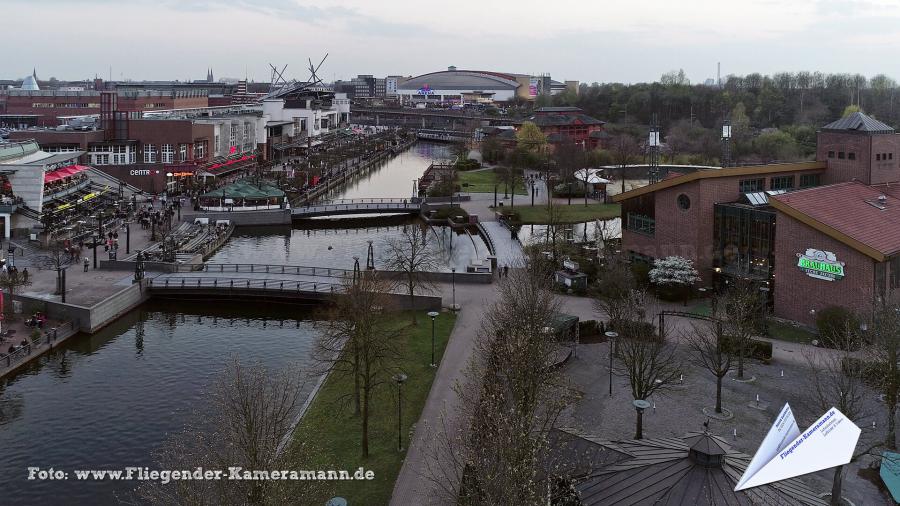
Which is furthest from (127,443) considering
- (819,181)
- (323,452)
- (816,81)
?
(816,81)

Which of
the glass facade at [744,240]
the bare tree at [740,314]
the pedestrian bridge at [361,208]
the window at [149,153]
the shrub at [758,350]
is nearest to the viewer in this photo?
the bare tree at [740,314]

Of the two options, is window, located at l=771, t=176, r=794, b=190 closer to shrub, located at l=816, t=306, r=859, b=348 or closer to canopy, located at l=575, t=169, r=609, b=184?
shrub, located at l=816, t=306, r=859, b=348

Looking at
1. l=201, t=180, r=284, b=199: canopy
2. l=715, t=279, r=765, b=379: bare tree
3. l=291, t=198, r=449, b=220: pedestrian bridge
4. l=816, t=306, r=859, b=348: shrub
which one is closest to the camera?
l=715, t=279, r=765, b=379: bare tree

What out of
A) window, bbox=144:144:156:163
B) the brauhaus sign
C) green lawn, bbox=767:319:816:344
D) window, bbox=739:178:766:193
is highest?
window, bbox=144:144:156:163

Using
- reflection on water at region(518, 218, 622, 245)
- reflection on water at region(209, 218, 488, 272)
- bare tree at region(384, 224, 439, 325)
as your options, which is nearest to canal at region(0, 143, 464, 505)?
reflection on water at region(209, 218, 488, 272)

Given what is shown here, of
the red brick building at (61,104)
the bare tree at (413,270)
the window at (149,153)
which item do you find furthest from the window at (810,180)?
the red brick building at (61,104)

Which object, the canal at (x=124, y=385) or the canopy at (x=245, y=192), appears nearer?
the canal at (x=124, y=385)

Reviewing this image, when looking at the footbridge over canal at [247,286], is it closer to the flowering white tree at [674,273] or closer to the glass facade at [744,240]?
the flowering white tree at [674,273]
